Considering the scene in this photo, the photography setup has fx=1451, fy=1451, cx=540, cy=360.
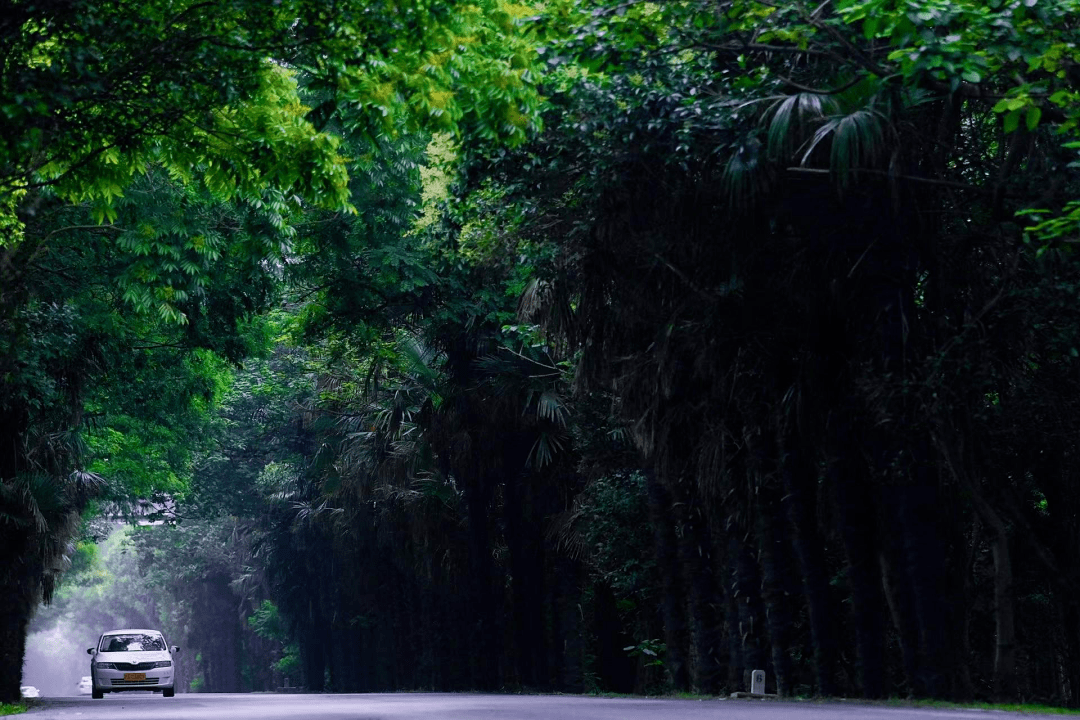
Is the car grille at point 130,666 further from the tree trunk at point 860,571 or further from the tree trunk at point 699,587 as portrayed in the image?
the tree trunk at point 860,571

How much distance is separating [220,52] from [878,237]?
26.9 feet

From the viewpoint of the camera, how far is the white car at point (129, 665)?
32.6 meters

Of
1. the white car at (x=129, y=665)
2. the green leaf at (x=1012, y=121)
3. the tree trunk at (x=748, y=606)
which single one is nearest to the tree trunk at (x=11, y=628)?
the white car at (x=129, y=665)

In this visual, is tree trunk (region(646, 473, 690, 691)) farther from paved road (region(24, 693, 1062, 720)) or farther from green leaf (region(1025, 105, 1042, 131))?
green leaf (region(1025, 105, 1042, 131))

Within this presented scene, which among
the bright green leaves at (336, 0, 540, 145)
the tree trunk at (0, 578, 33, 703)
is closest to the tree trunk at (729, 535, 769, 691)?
the bright green leaves at (336, 0, 540, 145)

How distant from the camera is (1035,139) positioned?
15.8 metres

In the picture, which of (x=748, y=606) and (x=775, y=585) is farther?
(x=748, y=606)

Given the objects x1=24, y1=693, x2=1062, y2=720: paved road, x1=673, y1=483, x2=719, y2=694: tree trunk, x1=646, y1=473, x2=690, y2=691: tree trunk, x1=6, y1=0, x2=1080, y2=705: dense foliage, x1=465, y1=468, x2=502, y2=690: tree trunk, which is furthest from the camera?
x1=465, y1=468, x2=502, y2=690: tree trunk

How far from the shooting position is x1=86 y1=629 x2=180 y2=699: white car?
107 ft

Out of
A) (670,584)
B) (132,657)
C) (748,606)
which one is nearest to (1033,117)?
(748,606)

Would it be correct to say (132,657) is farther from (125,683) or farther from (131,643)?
(131,643)

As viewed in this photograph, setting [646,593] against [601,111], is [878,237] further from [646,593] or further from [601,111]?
[646,593]

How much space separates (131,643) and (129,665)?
5.22ft

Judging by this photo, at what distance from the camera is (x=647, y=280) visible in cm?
1889
